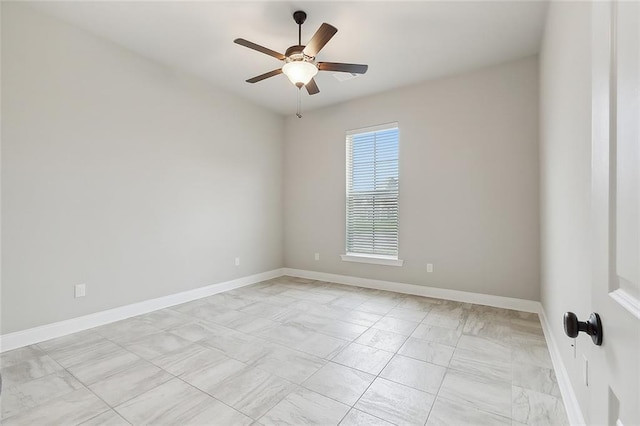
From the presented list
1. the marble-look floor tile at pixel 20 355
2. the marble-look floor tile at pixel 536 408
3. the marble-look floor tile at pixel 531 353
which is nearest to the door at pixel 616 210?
the marble-look floor tile at pixel 536 408

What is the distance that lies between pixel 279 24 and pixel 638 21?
9.61 ft

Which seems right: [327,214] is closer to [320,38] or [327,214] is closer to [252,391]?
[320,38]

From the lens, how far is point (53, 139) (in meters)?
2.74

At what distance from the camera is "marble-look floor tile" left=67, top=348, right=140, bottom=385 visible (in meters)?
2.05

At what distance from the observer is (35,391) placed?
1880mm

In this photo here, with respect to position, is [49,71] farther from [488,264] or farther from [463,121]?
[488,264]

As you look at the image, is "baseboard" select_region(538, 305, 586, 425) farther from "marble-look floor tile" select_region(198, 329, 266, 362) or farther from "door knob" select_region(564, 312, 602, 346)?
"marble-look floor tile" select_region(198, 329, 266, 362)

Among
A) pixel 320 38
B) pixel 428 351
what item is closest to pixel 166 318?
pixel 428 351

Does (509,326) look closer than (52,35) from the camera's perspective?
No

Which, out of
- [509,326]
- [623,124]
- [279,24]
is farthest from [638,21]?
[509,326]

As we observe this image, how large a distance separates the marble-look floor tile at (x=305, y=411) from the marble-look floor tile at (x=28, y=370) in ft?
5.73

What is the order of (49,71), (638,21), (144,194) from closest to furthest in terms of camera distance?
(638,21)
(49,71)
(144,194)

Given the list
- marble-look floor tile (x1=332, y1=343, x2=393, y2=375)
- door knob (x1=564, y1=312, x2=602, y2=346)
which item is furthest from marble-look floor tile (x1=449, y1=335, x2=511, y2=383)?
door knob (x1=564, y1=312, x2=602, y2=346)

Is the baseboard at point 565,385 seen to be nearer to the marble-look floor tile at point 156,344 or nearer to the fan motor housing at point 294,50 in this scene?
the marble-look floor tile at point 156,344
